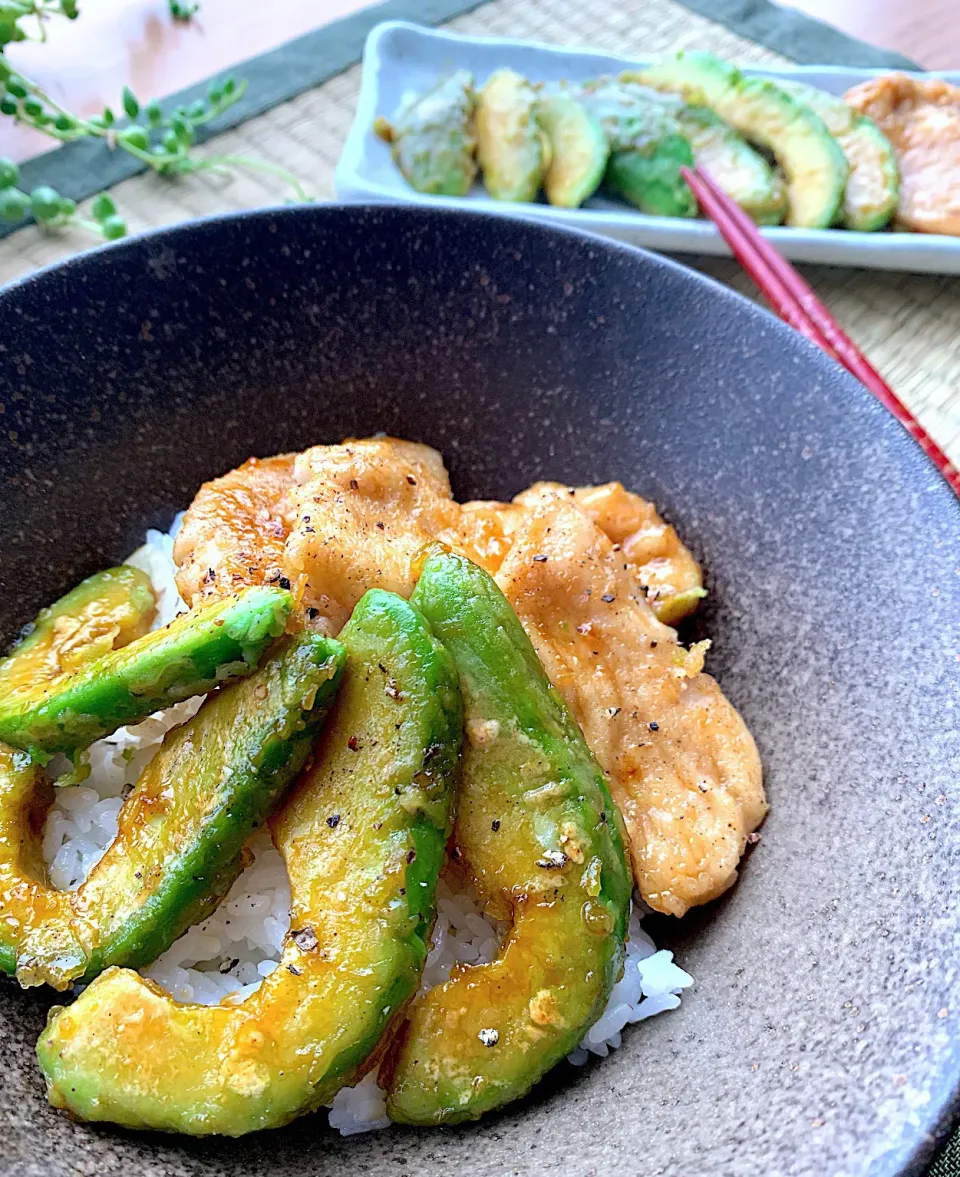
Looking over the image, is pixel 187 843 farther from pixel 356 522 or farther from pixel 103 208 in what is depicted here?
pixel 103 208

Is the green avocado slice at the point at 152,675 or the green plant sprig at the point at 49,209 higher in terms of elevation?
the green plant sprig at the point at 49,209

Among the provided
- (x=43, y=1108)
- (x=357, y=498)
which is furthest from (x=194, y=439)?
(x=43, y=1108)

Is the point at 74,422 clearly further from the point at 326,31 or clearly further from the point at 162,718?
the point at 326,31

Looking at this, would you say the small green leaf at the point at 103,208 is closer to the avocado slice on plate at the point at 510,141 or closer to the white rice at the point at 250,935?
the avocado slice on plate at the point at 510,141

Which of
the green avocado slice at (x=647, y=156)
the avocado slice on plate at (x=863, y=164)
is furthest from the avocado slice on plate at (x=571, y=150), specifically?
the avocado slice on plate at (x=863, y=164)

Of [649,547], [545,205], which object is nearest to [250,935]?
[649,547]

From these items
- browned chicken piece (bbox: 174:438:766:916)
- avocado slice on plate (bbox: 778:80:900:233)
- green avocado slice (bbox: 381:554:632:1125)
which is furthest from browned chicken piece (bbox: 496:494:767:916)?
avocado slice on plate (bbox: 778:80:900:233)
